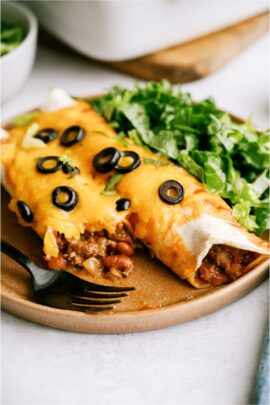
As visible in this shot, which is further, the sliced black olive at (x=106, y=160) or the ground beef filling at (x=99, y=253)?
the sliced black olive at (x=106, y=160)

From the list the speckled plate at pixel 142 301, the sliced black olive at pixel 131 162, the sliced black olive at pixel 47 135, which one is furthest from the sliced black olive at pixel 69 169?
the speckled plate at pixel 142 301

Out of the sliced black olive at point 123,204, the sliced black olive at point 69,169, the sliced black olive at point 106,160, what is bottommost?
the sliced black olive at point 69,169

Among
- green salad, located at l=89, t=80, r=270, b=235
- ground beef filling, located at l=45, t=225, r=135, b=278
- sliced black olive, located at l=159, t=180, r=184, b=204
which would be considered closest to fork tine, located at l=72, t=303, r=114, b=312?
ground beef filling, located at l=45, t=225, r=135, b=278

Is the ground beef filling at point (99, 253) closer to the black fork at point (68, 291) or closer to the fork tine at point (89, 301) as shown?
the black fork at point (68, 291)

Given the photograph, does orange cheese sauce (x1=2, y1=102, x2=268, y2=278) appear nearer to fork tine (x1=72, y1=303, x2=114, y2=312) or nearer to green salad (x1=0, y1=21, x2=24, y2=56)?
fork tine (x1=72, y1=303, x2=114, y2=312)

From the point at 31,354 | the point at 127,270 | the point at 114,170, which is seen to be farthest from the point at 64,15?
the point at 31,354

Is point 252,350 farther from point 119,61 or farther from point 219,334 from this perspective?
point 119,61
